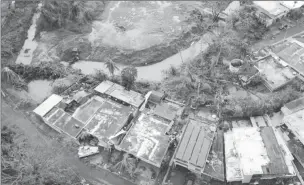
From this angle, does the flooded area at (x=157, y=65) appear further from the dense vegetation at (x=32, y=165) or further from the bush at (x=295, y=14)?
the bush at (x=295, y=14)

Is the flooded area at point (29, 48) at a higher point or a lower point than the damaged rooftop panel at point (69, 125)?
higher

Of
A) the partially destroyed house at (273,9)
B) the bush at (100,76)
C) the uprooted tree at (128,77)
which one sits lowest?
the bush at (100,76)

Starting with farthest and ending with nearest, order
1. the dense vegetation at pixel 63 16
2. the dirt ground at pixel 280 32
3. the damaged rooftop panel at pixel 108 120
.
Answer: the dense vegetation at pixel 63 16
the dirt ground at pixel 280 32
the damaged rooftop panel at pixel 108 120

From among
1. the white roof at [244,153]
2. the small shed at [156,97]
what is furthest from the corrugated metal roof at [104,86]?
the white roof at [244,153]

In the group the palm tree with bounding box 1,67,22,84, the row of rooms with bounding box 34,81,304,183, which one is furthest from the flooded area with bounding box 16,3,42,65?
the row of rooms with bounding box 34,81,304,183

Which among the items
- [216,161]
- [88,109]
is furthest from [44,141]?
[216,161]

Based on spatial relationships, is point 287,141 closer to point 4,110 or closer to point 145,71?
point 145,71
